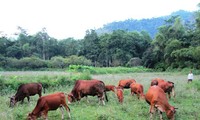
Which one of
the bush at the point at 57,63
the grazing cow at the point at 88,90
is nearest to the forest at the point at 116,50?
the bush at the point at 57,63

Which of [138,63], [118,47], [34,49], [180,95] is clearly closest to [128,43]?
[118,47]

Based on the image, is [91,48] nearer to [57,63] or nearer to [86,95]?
[57,63]

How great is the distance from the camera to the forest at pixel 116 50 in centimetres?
6112

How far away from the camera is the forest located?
201 ft

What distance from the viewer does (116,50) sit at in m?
78.6

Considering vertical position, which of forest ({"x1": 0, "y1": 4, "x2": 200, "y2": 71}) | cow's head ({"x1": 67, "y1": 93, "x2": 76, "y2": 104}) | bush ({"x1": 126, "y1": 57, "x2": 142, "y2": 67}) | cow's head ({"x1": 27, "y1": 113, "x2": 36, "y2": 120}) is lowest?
cow's head ({"x1": 27, "y1": 113, "x2": 36, "y2": 120})

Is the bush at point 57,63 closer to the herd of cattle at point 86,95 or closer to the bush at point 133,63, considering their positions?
the bush at point 133,63

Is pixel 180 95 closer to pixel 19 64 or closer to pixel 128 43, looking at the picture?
pixel 19 64

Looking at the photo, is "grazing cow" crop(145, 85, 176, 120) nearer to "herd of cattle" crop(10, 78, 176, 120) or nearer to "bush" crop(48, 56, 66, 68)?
"herd of cattle" crop(10, 78, 176, 120)

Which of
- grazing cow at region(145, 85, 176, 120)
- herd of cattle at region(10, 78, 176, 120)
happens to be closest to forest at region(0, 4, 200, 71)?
herd of cattle at region(10, 78, 176, 120)

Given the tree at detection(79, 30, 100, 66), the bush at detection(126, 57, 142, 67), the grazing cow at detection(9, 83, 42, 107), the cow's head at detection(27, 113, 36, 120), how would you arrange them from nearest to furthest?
the cow's head at detection(27, 113, 36, 120), the grazing cow at detection(9, 83, 42, 107), the bush at detection(126, 57, 142, 67), the tree at detection(79, 30, 100, 66)

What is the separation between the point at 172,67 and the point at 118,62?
17.7 meters

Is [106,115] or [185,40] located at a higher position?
[185,40]

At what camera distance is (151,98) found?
12664mm
